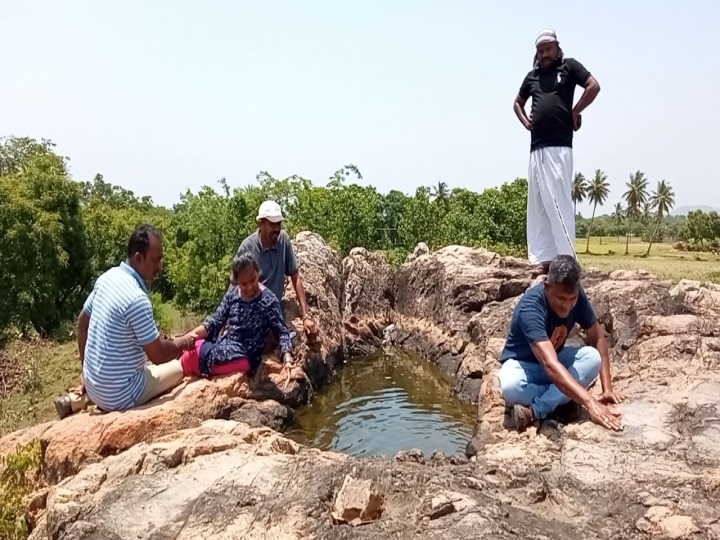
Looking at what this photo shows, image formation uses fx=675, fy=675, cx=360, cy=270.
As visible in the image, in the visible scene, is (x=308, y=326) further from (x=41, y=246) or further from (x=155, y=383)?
(x=41, y=246)

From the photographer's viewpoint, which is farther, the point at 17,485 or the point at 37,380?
the point at 37,380

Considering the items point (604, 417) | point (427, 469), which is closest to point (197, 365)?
point (427, 469)

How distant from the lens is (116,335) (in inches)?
186

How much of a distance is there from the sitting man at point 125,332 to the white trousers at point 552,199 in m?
4.15

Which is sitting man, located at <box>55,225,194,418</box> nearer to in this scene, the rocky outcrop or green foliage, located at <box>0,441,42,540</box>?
green foliage, located at <box>0,441,42,540</box>

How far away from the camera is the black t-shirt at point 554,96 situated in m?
6.85

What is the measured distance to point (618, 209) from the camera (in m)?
66.8

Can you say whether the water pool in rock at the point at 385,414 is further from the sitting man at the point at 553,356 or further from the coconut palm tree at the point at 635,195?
the coconut palm tree at the point at 635,195

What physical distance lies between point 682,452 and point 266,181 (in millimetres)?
18135

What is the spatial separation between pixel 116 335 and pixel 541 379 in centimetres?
308

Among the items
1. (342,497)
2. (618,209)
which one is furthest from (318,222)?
(618,209)

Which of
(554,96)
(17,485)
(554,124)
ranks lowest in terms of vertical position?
(17,485)

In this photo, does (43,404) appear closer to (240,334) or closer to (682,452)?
(240,334)

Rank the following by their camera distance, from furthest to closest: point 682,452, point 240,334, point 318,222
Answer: point 318,222 → point 240,334 → point 682,452
